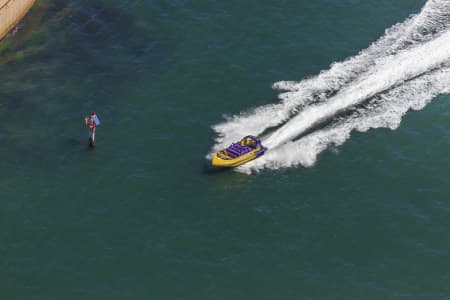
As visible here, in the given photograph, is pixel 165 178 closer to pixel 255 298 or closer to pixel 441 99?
pixel 255 298

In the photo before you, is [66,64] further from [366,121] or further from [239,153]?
[366,121]

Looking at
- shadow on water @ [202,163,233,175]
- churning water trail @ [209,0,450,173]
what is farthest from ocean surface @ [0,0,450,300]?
shadow on water @ [202,163,233,175]

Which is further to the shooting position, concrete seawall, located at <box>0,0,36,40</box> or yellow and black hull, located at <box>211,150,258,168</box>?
concrete seawall, located at <box>0,0,36,40</box>

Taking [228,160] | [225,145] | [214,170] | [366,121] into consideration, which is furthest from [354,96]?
[214,170]

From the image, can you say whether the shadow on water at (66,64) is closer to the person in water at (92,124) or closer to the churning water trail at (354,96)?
the person in water at (92,124)

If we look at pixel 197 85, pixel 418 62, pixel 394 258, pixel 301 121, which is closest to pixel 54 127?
pixel 197 85

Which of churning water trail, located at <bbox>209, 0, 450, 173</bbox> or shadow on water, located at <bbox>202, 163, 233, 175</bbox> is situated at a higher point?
churning water trail, located at <bbox>209, 0, 450, 173</bbox>

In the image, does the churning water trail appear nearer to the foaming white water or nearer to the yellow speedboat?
the foaming white water
